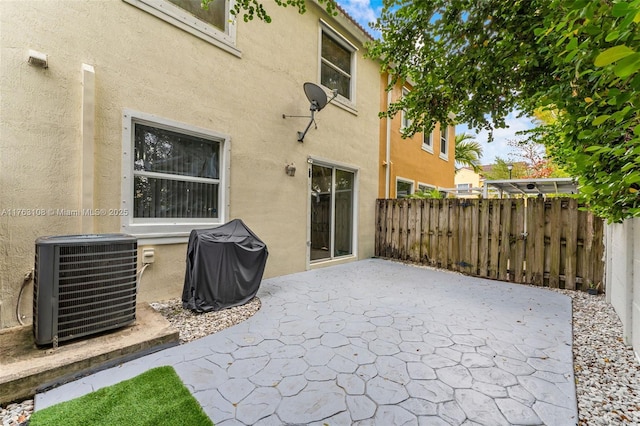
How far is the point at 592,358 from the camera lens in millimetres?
2527

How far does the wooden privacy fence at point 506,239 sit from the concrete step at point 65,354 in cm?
590

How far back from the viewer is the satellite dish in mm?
5266

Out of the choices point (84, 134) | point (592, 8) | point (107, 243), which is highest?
point (592, 8)

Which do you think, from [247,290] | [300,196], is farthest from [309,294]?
[300,196]

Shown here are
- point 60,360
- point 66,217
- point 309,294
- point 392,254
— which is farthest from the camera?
point 392,254

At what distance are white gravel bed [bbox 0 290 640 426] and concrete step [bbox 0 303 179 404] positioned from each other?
134 millimetres

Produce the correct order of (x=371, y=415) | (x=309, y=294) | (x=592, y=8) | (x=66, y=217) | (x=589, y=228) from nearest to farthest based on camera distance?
(x=592, y=8) → (x=371, y=415) → (x=66, y=217) → (x=309, y=294) → (x=589, y=228)

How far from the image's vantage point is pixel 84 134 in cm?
310

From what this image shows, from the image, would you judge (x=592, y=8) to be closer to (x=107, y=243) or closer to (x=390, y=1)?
(x=390, y=1)

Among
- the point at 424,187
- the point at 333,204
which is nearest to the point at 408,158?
the point at 424,187

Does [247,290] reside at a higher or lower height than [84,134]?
lower

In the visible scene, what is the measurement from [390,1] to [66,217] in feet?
15.5

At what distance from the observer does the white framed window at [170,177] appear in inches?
140

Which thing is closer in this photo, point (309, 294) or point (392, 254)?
point (309, 294)
